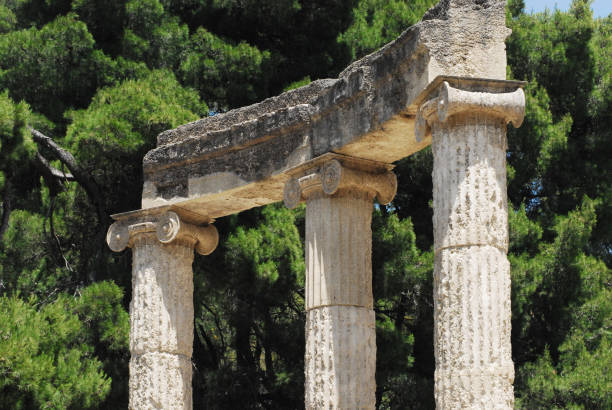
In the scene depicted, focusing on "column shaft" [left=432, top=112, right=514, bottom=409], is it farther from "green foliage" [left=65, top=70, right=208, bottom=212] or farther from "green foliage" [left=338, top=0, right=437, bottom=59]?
"green foliage" [left=338, top=0, right=437, bottom=59]

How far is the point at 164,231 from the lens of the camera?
48.9 ft

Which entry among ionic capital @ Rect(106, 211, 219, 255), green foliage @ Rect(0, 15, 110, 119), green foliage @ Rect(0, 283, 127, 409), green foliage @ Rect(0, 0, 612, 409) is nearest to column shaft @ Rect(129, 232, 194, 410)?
ionic capital @ Rect(106, 211, 219, 255)

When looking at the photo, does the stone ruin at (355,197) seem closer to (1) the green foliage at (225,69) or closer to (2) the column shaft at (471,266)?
(2) the column shaft at (471,266)

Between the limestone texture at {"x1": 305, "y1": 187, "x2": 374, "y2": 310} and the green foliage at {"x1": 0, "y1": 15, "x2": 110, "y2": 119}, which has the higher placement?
the green foliage at {"x1": 0, "y1": 15, "x2": 110, "y2": 119}

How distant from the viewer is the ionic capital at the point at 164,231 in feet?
48.8

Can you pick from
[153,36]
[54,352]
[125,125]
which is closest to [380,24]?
[153,36]

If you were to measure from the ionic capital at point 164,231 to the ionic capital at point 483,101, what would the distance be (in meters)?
5.40

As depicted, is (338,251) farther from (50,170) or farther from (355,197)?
(50,170)

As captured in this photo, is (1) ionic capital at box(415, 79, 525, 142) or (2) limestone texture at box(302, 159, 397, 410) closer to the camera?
(1) ionic capital at box(415, 79, 525, 142)

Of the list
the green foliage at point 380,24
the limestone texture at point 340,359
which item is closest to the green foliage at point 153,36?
the green foliage at point 380,24

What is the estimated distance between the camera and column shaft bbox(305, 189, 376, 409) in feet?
40.9

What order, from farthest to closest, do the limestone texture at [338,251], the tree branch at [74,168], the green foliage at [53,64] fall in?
the green foliage at [53,64] < the tree branch at [74,168] < the limestone texture at [338,251]

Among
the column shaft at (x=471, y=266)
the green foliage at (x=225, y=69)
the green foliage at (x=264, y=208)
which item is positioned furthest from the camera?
the green foliage at (x=225, y=69)

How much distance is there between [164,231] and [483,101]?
6.09m
